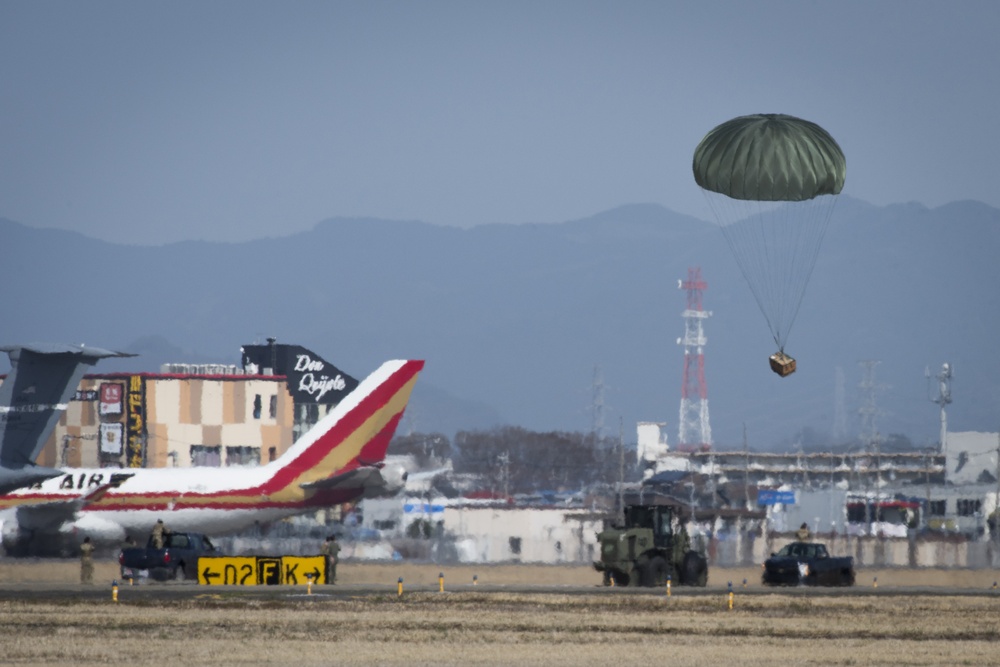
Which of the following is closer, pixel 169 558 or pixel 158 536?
pixel 169 558

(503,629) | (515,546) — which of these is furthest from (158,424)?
(503,629)

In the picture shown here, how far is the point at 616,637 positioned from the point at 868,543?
143ft

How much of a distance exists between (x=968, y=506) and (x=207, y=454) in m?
57.1

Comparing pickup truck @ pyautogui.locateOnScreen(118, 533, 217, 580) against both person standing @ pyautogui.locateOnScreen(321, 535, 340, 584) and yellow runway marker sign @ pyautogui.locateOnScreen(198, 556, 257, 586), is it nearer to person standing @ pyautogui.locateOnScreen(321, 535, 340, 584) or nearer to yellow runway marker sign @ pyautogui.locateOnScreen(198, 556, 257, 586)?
yellow runway marker sign @ pyautogui.locateOnScreen(198, 556, 257, 586)

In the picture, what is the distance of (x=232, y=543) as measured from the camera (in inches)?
2830

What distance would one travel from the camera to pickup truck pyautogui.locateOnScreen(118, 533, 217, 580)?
186 feet

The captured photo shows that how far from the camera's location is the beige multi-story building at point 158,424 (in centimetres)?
13350

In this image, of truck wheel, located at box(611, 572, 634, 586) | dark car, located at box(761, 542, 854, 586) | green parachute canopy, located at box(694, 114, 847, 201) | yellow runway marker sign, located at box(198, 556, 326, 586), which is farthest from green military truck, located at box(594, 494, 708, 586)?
green parachute canopy, located at box(694, 114, 847, 201)

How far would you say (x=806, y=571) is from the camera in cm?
5584

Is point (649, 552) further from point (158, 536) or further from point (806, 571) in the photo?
Answer: point (158, 536)

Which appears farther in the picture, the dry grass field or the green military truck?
the green military truck

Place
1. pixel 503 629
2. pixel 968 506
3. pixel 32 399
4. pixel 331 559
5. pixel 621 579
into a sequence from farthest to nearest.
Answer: pixel 968 506, pixel 331 559, pixel 621 579, pixel 32 399, pixel 503 629

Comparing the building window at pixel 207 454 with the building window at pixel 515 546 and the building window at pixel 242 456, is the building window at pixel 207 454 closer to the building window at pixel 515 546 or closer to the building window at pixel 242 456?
the building window at pixel 242 456

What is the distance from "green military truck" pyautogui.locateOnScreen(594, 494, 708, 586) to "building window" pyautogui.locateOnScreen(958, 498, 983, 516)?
246ft
